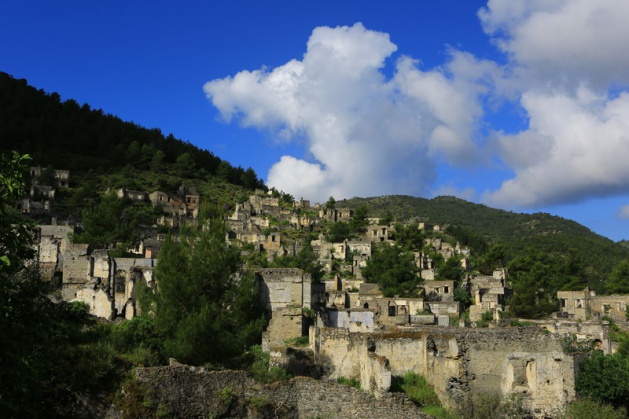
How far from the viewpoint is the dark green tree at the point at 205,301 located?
65.2 ft

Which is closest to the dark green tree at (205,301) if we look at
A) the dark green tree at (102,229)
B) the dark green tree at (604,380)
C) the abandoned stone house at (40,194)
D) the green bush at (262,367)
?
the green bush at (262,367)

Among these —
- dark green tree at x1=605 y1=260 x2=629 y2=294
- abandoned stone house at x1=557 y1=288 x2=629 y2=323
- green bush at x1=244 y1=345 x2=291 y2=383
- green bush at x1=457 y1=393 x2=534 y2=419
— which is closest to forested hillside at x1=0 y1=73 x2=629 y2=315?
dark green tree at x1=605 y1=260 x2=629 y2=294

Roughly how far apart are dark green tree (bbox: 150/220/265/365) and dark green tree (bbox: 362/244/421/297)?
2730cm

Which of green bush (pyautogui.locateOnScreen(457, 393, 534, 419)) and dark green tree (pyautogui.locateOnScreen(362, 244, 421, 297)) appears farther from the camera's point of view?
dark green tree (pyautogui.locateOnScreen(362, 244, 421, 297))

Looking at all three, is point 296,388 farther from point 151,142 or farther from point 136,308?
point 151,142

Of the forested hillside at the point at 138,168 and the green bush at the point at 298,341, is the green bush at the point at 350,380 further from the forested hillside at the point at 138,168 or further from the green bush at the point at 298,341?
the forested hillside at the point at 138,168

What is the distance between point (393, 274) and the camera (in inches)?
2109

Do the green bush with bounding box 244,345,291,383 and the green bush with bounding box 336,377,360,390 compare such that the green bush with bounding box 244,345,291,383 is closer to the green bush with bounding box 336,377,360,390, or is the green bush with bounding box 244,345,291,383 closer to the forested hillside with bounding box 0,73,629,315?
the green bush with bounding box 336,377,360,390

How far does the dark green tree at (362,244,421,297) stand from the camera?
51.3 meters

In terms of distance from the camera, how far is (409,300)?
147 ft

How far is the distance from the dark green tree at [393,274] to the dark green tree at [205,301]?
2730cm

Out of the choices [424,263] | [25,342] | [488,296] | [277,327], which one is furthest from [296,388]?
[424,263]

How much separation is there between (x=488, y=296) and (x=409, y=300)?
1203 cm

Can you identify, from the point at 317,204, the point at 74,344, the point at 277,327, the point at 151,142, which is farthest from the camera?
the point at 151,142
